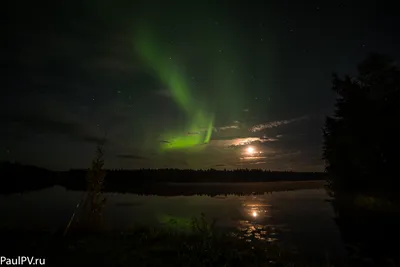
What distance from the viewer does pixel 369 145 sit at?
111 ft

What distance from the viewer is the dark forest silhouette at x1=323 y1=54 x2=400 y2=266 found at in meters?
31.5

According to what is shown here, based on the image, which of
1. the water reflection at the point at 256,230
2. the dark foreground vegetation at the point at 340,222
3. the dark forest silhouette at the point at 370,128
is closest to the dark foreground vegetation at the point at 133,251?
the dark foreground vegetation at the point at 340,222

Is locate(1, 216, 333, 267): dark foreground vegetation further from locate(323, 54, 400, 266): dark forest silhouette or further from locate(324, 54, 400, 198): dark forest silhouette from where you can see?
locate(324, 54, 400, 198): dark forest silhouette

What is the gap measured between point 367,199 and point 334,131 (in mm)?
10347

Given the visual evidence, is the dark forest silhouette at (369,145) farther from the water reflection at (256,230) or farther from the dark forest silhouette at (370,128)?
the water reflection at (256,230)

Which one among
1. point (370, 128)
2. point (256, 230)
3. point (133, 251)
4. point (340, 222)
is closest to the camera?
point (133, 251)

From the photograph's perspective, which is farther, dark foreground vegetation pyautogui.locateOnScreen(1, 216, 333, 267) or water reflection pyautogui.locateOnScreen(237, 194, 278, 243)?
water reflection pyautogui.locateOnScreen(237, 194, 278, 243)

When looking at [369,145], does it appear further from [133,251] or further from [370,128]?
[133,251]

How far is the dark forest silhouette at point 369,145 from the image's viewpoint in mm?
31484

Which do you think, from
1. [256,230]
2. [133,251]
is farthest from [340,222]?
[133,251]

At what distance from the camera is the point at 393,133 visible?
31828 mm

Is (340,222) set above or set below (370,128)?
below

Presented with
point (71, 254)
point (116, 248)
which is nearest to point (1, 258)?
point (71, 254)

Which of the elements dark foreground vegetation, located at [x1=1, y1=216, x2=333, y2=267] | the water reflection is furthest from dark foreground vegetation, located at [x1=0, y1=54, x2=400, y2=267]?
the water reflection
